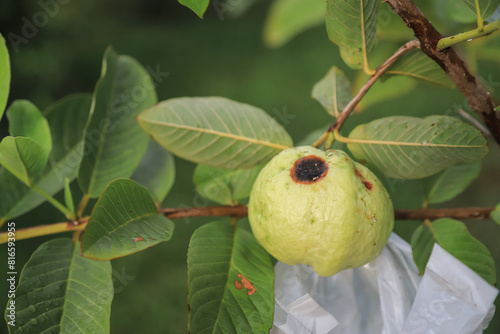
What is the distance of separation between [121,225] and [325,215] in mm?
279

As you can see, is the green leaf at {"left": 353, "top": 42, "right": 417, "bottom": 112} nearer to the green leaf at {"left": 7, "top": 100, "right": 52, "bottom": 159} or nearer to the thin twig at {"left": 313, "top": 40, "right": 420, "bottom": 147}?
the thin twig at {"left": 313, "top": 40, "right": 420, "bottom": 147}

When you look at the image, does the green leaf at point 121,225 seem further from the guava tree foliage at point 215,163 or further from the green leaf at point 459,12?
the green leaf at point 459,12

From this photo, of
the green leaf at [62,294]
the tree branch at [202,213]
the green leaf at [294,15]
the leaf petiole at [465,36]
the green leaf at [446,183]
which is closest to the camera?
the leaf petiole at [465,36]

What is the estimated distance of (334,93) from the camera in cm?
80

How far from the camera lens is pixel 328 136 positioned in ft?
2.29

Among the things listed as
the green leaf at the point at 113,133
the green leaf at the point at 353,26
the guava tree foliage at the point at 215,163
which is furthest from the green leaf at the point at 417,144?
the green leaf at the point at 113,133

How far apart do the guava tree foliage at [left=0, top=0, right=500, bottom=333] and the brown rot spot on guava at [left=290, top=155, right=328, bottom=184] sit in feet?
0.24

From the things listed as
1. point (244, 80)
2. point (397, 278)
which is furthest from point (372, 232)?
→ point (244, 80)

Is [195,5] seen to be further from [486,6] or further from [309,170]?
[486,6]

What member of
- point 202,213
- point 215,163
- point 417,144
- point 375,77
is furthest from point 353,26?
point 202,213

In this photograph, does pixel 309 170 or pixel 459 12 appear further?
pixel 459 12

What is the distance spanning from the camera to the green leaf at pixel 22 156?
693mm

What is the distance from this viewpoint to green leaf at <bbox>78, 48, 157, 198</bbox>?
85cm

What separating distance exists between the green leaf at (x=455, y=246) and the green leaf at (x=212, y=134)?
0.26 m
